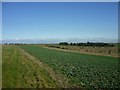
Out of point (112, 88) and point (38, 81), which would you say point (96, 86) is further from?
point (38, 81)

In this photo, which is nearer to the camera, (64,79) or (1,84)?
(1,84)

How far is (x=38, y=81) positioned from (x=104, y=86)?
4945mm

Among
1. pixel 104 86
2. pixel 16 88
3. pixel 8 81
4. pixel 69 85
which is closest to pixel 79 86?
pixel 69 85

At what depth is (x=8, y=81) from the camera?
1645 cm

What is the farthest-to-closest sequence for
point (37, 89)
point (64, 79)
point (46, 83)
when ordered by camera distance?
1. point (64, 79)
2. point (46, 83)
3. point (37, 89)

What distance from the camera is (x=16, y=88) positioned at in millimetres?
14219

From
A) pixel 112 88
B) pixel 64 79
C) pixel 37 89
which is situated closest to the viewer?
pixel 37 89

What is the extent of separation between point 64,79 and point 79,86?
268cm

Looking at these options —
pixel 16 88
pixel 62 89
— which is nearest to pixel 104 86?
pixel 62 89

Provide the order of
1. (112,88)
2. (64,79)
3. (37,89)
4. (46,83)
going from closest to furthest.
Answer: (37,89), (112,88), (46,83), (64,79)

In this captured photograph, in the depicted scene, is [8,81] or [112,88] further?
[8,81]

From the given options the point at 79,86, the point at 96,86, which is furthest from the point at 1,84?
the point at 96,86

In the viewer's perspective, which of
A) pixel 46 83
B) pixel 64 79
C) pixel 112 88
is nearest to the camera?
pixel 112 88

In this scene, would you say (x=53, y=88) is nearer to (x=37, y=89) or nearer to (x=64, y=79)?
(x=37, y=89)
